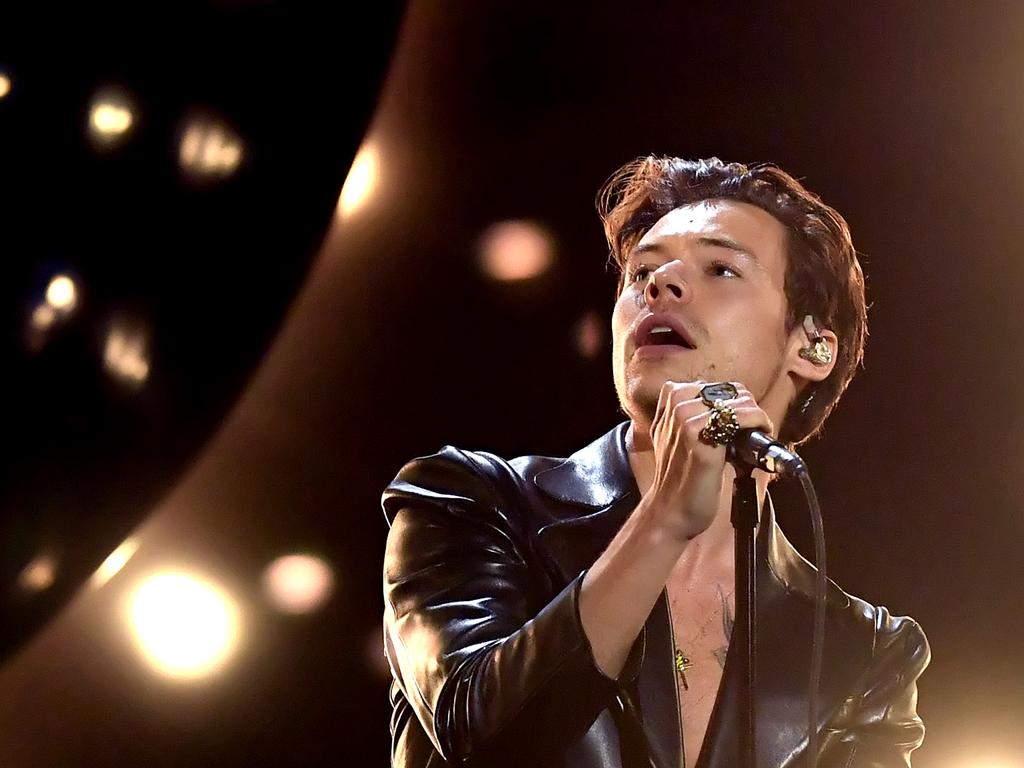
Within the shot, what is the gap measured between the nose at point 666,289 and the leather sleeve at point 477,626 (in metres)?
0.33

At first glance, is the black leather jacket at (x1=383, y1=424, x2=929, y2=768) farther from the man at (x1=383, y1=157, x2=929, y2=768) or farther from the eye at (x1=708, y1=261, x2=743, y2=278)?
the eye at (x1=708, y1=261, x2=743, y2=278)

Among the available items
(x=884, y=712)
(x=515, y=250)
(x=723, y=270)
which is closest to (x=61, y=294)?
(x=515, y=250)

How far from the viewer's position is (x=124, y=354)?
1581mm

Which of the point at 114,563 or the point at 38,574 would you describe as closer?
the point at 38,574

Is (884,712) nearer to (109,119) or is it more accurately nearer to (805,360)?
(805,360)

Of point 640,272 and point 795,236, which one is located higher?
point 795,236

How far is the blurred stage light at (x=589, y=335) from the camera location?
6.63 feet

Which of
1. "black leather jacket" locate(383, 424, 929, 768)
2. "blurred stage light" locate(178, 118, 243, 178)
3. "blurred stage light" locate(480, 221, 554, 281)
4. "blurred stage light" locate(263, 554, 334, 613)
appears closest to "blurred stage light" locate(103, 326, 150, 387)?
"blurred stage light" locate(178, 118, 243, 178)

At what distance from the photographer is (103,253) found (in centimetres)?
151

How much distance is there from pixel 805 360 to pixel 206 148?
942 mm

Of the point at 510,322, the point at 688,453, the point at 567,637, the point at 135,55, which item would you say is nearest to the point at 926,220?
the point at 510,322

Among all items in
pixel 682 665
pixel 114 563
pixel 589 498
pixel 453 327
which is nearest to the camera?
pixel 682 665

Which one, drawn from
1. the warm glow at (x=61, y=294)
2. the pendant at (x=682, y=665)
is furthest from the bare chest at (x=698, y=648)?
the warm glow at (x=61, y=294)

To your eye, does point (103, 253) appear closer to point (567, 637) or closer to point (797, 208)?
point (567, 637)
